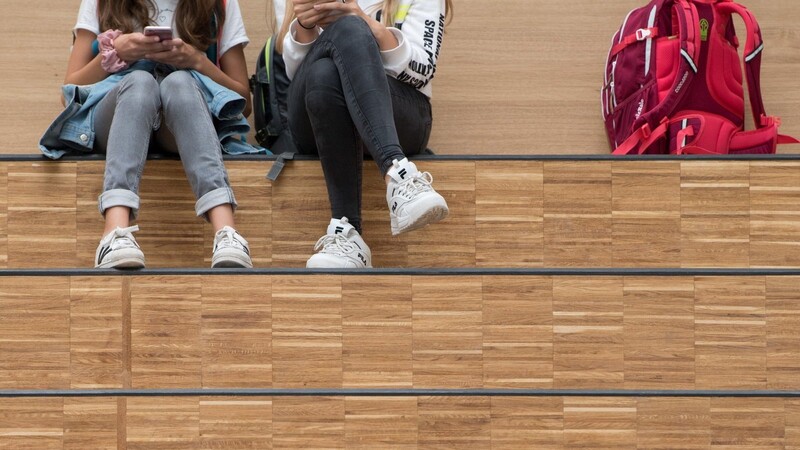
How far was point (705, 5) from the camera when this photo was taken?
7.59ft

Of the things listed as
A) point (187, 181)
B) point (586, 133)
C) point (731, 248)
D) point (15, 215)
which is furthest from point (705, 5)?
point (15, 215)

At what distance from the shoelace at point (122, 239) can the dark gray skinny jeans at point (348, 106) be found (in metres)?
0.34

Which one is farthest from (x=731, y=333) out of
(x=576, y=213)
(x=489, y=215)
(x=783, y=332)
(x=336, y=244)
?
(x=336, y=244)

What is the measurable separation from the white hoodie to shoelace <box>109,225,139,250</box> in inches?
17.3

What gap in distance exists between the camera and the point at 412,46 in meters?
2.04

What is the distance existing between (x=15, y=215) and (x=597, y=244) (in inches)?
40.4

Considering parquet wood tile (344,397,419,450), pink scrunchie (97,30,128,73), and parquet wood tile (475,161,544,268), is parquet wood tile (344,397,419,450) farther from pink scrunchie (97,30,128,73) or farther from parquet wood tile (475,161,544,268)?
pink scrunchie (97,30,128,73)

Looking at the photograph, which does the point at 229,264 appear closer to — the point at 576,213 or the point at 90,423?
the point at 90,423

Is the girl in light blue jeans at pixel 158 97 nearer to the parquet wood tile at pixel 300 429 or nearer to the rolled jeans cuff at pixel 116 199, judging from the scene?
the rolled jeans cuff at pixel 116 199

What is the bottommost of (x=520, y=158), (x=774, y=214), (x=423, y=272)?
(x=423, y=272)

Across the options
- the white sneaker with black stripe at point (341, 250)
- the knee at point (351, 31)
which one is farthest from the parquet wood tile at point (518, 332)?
the knee at point (351, 31)

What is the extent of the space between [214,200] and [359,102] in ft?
0.97

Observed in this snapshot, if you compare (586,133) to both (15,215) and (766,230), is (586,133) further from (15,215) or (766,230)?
(15,215)

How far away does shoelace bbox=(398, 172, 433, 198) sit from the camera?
1.86 meters
